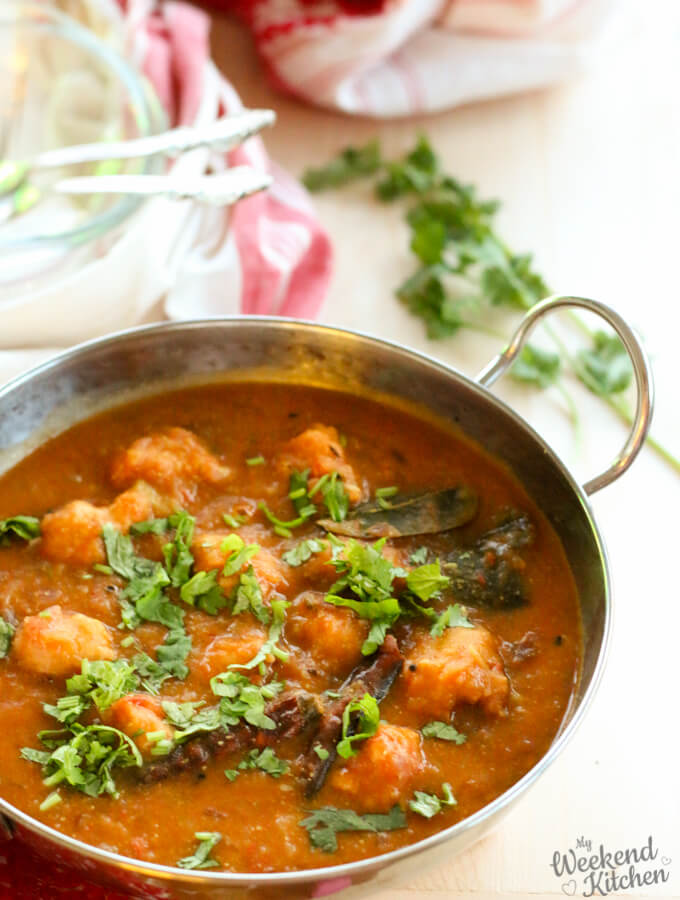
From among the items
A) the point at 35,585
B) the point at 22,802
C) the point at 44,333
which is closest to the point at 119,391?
the point at 44,333

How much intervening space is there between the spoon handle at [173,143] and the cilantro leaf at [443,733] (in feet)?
6.14

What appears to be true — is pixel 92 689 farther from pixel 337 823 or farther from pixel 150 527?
pixel 337 823

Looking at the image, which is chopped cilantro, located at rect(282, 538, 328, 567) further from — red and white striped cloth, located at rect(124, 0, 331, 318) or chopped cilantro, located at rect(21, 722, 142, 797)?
red and white striped cloth, located at rect(124, 0, 331, 318)

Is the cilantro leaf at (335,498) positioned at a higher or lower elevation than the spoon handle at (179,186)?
lower

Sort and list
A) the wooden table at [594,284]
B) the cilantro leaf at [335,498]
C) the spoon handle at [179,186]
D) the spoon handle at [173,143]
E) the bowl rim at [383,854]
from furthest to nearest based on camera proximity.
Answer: the spoon handle at [173,143], the spoon handle at [179,186], the cilantro leaf at [335,498], the wooden table at [594,284], the bowl rim at [383,854]

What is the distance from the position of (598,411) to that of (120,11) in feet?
7.06

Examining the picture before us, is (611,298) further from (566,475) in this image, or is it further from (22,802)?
(22,802)

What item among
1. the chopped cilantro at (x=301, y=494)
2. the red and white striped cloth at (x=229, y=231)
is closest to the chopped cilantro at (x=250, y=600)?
the chopped cilantro at (x=301, y=494)

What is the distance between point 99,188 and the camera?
3.51m

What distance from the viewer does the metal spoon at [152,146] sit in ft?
11.7

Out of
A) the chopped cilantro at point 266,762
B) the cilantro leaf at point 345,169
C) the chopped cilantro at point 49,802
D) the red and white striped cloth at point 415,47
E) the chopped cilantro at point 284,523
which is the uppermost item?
the red and white striped cloth at point 415,47

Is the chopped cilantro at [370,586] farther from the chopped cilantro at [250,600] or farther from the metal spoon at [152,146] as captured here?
the metal spoon at [152,146]

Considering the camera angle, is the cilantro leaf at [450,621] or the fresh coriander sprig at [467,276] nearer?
the cilantro leaf at [450,621]

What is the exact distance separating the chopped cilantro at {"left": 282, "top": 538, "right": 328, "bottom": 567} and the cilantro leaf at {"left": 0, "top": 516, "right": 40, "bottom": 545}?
0.61m
